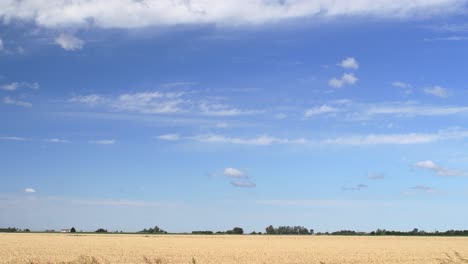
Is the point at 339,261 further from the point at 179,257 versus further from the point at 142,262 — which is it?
the point at 142,262

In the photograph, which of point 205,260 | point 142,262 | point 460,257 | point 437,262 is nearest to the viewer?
point 142,262

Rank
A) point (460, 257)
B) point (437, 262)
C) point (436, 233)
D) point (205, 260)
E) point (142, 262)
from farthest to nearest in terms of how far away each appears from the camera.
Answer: point (436, 233)
point (460, 257)
point (437, 262)
point (205, 260)
point (142, 262)

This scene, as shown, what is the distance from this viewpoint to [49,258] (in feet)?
148

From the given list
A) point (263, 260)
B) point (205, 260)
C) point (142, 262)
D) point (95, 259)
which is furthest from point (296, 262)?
point (95, 259)

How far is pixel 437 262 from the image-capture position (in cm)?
5031

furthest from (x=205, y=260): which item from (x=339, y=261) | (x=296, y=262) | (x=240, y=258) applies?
(x=339, y=261)

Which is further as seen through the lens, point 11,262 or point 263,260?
point 263,260

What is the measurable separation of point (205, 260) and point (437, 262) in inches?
850

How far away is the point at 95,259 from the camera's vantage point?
45.3 metres

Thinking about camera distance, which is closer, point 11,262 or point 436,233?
point 11,262

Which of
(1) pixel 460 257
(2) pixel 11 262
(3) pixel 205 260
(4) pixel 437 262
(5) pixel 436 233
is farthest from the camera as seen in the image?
(5) pixel 436 233

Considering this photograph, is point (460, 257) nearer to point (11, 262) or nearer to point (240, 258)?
point (240, 258)

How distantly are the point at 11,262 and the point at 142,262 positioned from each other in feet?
32.4

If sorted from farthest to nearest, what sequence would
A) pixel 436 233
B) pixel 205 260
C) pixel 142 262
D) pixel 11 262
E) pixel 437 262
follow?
pixel 436 233
pixel 437 262
pixel 205 260
pixel 142 262
pixel 11 262
